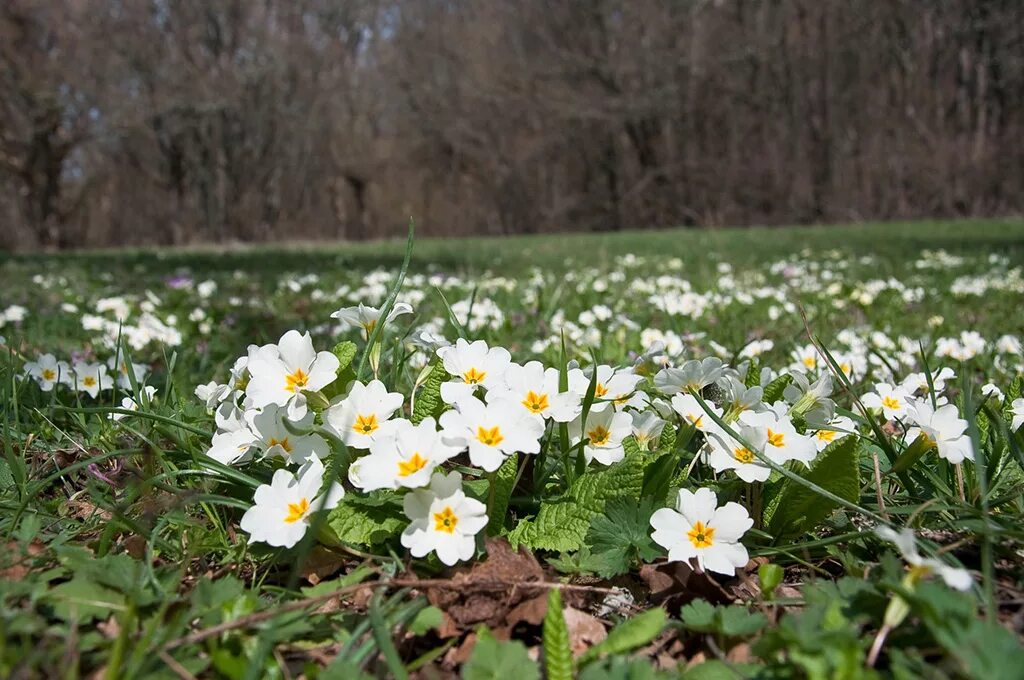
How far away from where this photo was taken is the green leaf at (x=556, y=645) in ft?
3.23

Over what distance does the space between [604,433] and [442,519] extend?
376 mm

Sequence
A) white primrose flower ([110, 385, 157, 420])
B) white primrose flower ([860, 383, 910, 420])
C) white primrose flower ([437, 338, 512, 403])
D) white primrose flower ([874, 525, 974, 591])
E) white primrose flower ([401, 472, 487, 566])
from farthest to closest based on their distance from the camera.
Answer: white primrose flower ([110, 385, 157, 420]) → white primrose flower ([860, 383, 910, 420]) → white primrose flower ([437, 338, 512, 403]) → white primrose flower ([401, 472, 487, 566]) → white primrose flower ([874, 525, 974, 591])

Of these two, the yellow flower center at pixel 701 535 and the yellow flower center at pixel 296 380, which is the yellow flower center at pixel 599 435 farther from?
the yellow flower center at pixel 296 380

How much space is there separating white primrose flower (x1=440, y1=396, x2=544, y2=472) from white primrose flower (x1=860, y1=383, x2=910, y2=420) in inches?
34.7

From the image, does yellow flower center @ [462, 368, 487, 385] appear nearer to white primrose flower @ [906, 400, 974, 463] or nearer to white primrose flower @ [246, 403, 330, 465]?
white primrose flower @ [246, 403, 330, 465]

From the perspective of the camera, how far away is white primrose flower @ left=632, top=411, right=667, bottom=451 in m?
1.42

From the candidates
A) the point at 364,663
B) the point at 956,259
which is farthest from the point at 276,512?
the point at 956,259

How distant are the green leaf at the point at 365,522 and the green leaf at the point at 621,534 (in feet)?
1.04

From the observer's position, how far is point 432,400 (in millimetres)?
1448

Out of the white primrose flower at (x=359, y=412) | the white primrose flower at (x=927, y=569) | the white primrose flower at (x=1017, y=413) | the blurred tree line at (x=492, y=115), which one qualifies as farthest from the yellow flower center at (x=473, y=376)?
the blurred tree line at (x=492, y=115)

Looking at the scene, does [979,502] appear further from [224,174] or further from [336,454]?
[224,174]

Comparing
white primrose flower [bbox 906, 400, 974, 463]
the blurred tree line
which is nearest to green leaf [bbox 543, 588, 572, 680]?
white primrose flower [bbox 906, 400, 974, 463]

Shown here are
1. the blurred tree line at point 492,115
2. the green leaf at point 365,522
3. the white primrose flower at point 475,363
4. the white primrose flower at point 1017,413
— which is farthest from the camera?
the blurred tree line at point 492,115

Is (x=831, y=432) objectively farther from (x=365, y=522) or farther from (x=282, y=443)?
(x=282, y=443)
